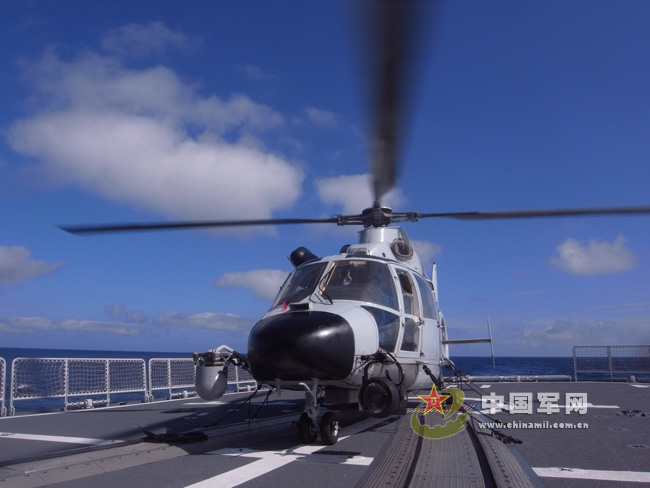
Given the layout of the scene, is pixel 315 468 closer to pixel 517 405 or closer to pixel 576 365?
pixel 517 405

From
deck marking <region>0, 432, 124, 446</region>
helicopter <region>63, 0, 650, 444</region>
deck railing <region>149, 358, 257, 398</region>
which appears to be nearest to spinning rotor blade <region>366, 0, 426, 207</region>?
helicopter <region>63, 0, 650, 444</region>

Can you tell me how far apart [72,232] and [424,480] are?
5524 mm

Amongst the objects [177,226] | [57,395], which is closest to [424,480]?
[177,226]

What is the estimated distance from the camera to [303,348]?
20.3 ft

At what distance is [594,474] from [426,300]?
14.0ft

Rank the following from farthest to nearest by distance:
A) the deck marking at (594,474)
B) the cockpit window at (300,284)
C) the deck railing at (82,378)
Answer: the deck railing at (82,378), the cockpit window at (300,284), the deck marking at (594,474)

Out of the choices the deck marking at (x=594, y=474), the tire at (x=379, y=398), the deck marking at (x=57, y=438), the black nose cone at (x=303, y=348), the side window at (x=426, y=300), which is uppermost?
the side window at (x=426, y=300)

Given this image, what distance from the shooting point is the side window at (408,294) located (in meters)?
8.31

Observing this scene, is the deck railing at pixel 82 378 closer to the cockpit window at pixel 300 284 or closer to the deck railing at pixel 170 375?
the deck railing at pixel 170 375

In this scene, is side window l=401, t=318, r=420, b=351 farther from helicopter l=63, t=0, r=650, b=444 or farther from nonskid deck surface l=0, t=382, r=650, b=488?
nonskid deck surface l=0, t=382, r=650, b=488

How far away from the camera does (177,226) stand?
7.81 metres

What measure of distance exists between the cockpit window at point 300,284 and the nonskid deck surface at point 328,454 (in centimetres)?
208

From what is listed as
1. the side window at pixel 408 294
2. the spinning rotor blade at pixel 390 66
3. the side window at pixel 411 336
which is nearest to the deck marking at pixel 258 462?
the side window at pixel 411 336

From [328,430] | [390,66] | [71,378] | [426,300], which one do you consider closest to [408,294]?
[426,300]
